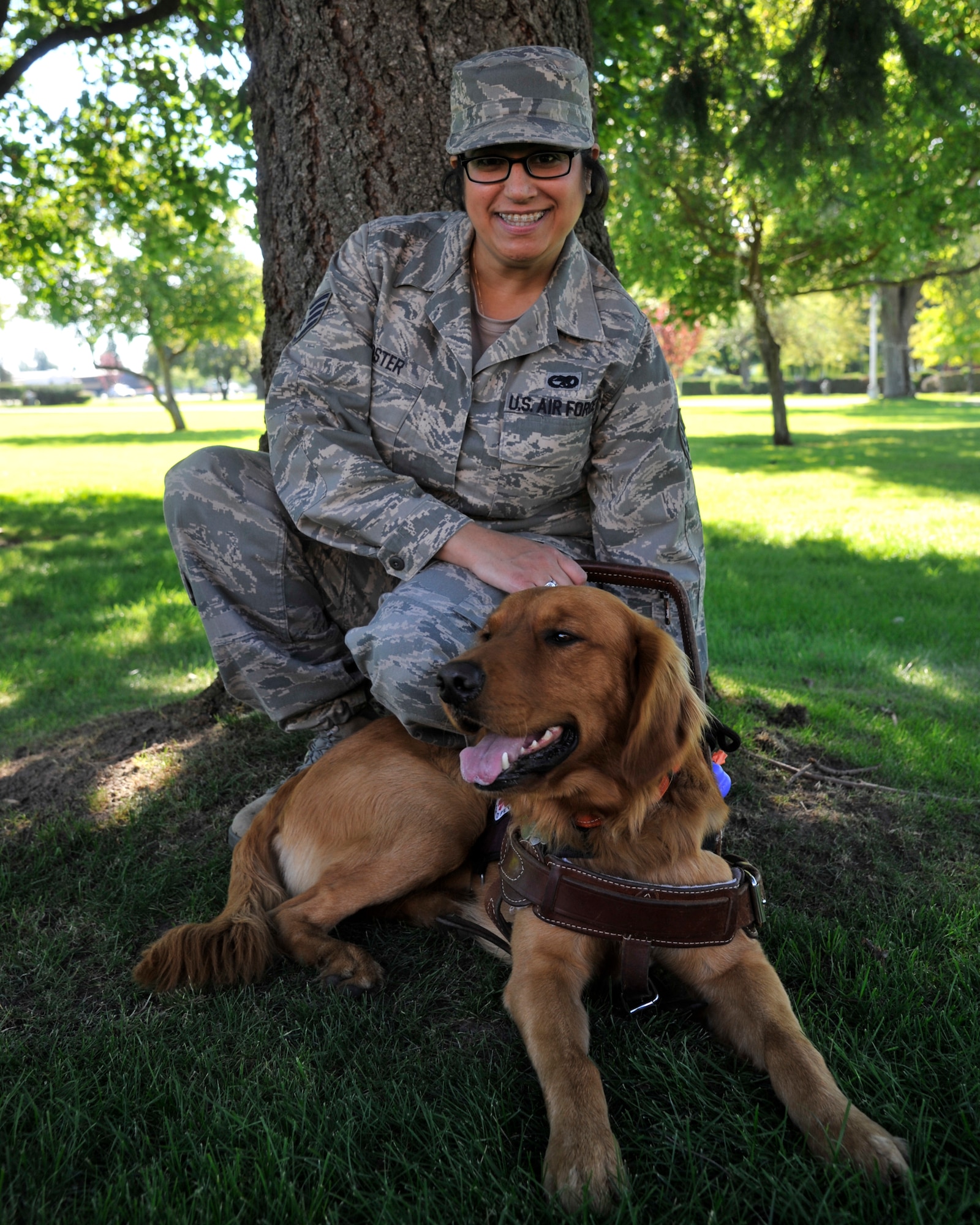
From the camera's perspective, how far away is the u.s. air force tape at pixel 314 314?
3277 mm

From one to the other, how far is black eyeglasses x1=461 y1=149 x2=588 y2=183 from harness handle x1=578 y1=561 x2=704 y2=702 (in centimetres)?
129

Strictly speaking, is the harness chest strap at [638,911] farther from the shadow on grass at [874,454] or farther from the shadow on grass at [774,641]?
the shadow on grass at [874,454]

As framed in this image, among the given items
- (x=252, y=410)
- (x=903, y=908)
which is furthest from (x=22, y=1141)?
(x=252, y=410)

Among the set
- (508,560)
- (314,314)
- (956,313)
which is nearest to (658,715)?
(508,560)

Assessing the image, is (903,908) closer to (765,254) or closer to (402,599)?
(402,599)

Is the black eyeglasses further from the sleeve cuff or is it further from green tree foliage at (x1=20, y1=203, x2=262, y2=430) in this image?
green tree foliage at (x1=20, y1=203, x2=262, y2=430)

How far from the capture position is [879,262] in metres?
20.0

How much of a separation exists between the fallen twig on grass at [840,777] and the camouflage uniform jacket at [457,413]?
0.93m

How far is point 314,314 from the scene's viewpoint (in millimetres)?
3291

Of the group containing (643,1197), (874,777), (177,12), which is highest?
(177,12)

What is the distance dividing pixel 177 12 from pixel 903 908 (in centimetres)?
936

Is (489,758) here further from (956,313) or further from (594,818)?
(956,313)

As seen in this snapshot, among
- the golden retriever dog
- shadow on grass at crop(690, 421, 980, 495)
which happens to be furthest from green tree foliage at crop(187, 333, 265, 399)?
the golden retriever dog

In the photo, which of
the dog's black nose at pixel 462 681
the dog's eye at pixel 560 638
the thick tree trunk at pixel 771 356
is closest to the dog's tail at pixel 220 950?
the dog's black nose at pixel 462 681
